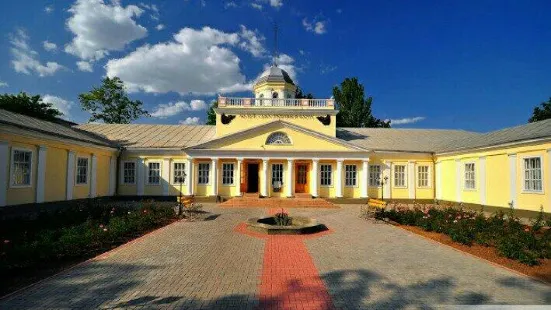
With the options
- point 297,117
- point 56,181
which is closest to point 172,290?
point 56,181

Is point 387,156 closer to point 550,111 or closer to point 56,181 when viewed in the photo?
point 56,181

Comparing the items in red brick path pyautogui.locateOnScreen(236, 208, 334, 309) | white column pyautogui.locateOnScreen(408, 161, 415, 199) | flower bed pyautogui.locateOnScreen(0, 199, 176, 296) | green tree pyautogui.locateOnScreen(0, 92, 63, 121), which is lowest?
red brick path pyautogui.locateOnScreen(236, 208, 334, 309)

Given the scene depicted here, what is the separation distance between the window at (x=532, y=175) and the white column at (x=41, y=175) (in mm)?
23765

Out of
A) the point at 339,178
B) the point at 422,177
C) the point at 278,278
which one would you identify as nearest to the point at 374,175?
the point at 339,178

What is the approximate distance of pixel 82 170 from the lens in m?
18.0

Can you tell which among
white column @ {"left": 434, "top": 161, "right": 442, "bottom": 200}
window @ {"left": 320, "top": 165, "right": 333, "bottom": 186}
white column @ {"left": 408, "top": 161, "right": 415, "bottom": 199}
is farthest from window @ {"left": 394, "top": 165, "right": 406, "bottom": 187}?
window @ {"left": 320, "top": 165, "right": 333, "bottom": 186}

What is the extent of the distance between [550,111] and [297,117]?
37.4m

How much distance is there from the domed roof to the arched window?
6.57 meters

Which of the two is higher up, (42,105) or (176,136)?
A: (42,105)

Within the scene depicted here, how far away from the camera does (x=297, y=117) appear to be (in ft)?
76.3

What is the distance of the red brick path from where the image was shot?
16.7 ft

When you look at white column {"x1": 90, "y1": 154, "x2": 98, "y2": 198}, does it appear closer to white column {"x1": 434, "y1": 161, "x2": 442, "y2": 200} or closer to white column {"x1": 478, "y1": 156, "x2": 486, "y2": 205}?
white column {"x1": 478, "y1": 156, "x2": 486, "y2": 205}

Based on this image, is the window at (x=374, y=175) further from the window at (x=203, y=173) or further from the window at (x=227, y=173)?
the window at (x=203, y=173)

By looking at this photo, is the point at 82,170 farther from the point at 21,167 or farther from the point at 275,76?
the point at 275,76
